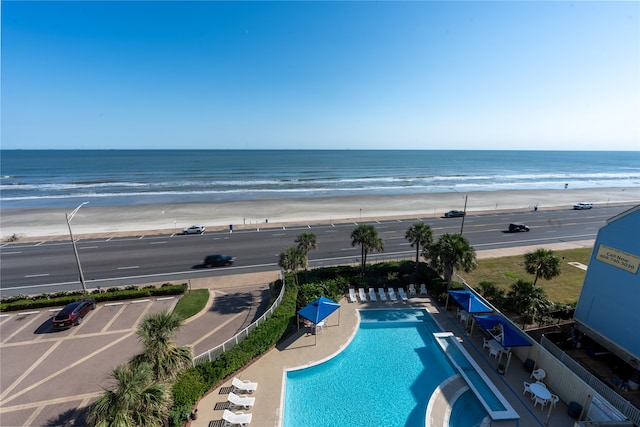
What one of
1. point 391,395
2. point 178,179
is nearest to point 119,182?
point 178,179

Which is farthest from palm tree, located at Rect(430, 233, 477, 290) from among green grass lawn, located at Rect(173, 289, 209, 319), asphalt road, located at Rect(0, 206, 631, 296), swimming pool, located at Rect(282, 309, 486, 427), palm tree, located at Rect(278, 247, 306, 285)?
green grass lawn, located at Rect(173, 289, 209, 319)

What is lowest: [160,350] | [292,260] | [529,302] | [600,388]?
[600,388]

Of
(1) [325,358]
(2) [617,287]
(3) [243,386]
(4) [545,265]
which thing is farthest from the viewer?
(4) [545,265]

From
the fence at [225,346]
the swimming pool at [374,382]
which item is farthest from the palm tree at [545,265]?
the fence at [225,346]

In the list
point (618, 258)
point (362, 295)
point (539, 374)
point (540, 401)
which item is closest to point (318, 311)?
point (362, 295)

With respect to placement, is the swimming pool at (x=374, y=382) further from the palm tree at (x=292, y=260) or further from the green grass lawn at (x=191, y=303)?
the green grass lawn at (x=191, y=303)

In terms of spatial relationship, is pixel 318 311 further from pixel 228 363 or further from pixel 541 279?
pixel 541 279

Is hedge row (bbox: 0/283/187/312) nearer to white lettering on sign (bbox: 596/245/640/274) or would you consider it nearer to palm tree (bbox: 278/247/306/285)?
palm tree (bbox: 278/247/306/285)

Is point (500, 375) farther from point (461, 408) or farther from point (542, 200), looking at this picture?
point (542, 200)
